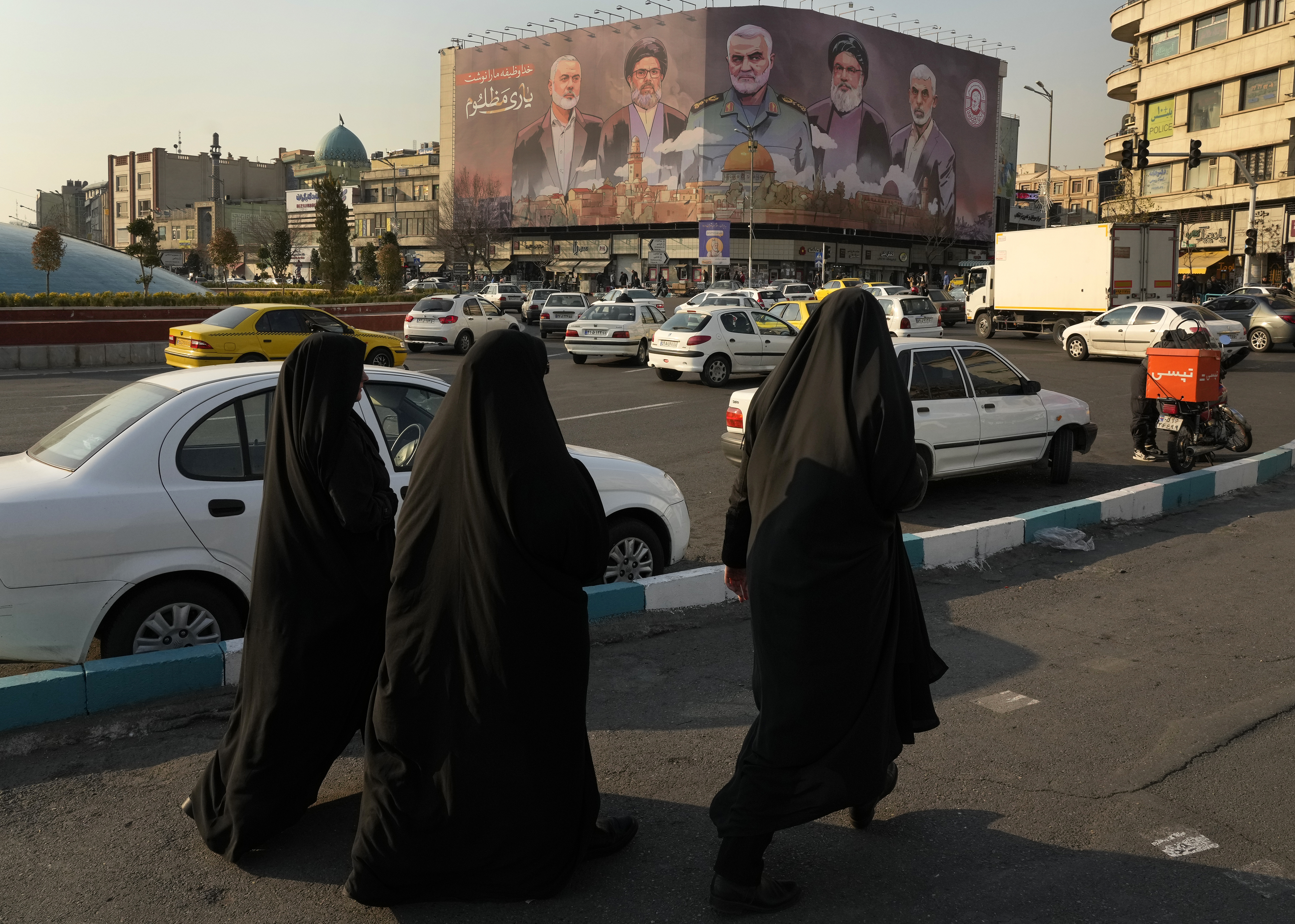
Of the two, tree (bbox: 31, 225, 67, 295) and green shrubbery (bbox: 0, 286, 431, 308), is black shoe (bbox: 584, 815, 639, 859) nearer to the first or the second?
green shrubbery (bbox: 0, 286, 431, 308)

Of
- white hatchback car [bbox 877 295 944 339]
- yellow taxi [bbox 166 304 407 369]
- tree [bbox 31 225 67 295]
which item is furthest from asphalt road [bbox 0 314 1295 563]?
tree [bbox 31 225 67 295]

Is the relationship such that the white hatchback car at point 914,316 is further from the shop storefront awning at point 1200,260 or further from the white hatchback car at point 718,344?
the shop storefront awning at point 1200,260

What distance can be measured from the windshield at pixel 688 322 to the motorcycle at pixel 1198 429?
8897 millimetres

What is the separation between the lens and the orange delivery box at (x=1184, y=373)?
1036 cm

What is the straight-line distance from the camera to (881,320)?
119 inches

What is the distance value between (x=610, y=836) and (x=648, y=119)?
77869mm

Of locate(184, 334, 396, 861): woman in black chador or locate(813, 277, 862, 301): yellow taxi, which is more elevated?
locate(813, 277, 862, 301): yellow taxi

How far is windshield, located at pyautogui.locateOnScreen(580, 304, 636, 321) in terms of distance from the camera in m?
23.0

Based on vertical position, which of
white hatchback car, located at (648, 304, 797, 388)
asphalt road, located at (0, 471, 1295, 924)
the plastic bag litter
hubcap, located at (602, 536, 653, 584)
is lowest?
asphalt road, located at (0, 471, 1295, 924)

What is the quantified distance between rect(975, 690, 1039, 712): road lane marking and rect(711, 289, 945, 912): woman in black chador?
66.7 inches

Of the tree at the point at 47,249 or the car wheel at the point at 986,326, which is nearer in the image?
the car wheel at the point at 986,326

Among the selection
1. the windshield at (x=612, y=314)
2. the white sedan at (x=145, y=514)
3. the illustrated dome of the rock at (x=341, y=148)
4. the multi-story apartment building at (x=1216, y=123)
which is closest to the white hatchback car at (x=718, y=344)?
the windshield at (x=612, y=314)

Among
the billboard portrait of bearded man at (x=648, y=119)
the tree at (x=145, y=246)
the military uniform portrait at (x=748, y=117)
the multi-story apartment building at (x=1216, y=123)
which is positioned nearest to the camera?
the tree at (x=145, y=246)

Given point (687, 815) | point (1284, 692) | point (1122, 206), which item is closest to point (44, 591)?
point (687, 815)
